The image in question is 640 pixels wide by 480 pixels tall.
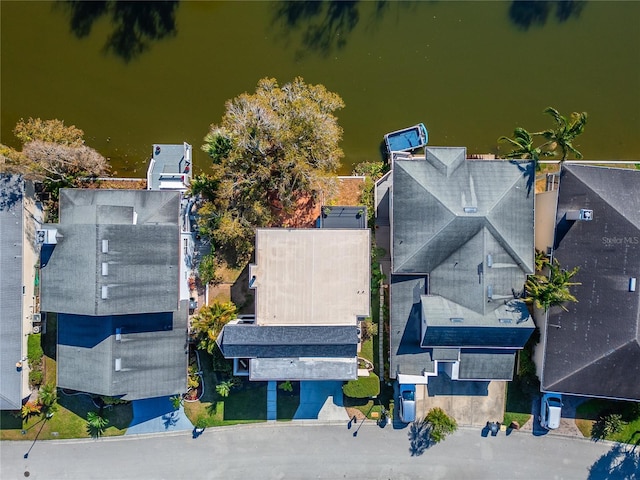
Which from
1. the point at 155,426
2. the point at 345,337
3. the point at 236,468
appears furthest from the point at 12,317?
the point at 345,337

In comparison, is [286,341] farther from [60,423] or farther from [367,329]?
[60,423]

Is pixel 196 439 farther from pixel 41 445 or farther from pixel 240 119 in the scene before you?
pixel 240 119

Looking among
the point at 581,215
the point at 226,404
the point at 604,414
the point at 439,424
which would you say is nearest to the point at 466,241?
the point at 581,215

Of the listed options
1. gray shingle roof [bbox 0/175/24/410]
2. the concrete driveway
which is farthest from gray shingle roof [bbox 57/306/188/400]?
the concrete driveway

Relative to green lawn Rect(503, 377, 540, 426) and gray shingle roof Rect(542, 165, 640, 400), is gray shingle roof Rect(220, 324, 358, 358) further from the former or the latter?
gray shingle roof Rect(542, 165, 640, 400)

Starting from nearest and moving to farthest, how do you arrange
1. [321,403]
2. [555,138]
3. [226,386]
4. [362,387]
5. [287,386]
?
[555,138] → [226,386] → [287,386] → [362,387] → [321,403]
